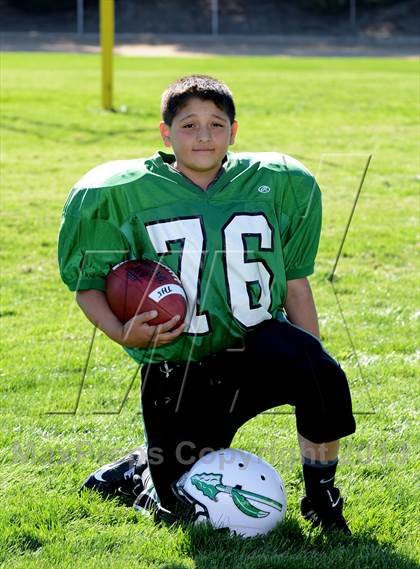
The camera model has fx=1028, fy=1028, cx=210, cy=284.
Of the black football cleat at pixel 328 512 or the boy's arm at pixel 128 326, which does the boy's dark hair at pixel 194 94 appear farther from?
the black football cleat at pixel 328 512

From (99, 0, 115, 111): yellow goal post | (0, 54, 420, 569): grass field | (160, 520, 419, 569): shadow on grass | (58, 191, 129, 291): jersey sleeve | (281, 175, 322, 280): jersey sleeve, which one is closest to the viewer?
(160, 520, 419, 569): shadow on grass

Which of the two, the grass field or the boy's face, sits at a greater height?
the boy's face

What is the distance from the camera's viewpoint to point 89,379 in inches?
173

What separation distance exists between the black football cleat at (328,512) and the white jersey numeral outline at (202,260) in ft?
1.85

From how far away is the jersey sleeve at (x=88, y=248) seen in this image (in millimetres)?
3137

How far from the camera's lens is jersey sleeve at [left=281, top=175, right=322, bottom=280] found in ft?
10.7

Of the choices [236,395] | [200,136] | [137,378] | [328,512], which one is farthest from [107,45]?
[328,512]

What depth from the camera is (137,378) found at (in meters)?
4.49

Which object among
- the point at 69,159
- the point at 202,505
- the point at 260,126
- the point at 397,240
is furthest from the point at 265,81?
the point at 202,505

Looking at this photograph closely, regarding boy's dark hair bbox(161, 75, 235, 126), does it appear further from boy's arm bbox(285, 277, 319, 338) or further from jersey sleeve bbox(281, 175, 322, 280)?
boy's arm bbox(285, 277, 319, 338)

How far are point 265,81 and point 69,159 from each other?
8680 millimetres

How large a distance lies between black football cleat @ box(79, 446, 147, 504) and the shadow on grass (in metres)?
0.37

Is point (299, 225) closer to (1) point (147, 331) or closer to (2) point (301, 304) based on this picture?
(2) point (301, 304)

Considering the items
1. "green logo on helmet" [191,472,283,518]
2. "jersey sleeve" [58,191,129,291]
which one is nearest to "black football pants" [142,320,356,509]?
"green logo on helmet" [191,472,283,518]
